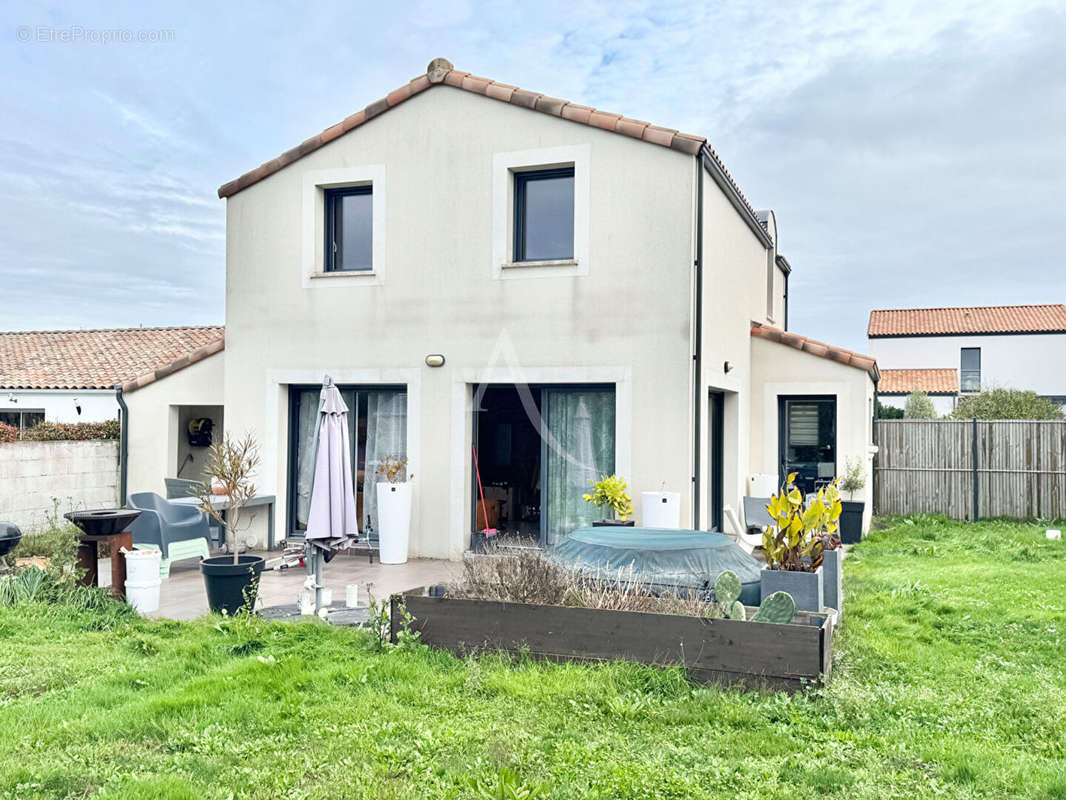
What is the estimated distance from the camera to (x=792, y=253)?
68.0ft

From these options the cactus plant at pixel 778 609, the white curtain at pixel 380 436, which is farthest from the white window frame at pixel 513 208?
the cactus plant at pixel 778 609

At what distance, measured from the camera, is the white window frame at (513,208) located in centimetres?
1072

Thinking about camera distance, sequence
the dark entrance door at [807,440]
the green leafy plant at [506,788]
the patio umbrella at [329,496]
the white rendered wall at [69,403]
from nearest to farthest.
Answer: the green leafy plant at [506,788], the patio umbrella at [329,496], the dark entrance door at [807,440], the white rendered wall at [69,403]

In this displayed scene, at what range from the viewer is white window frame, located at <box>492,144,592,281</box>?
35.2ft

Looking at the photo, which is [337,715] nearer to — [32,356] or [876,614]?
[876,614]

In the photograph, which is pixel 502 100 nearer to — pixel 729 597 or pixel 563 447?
Result: pixel 563 447

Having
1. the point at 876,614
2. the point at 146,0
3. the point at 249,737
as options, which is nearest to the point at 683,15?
the point at 146,0

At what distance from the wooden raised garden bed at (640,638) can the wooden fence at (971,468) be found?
11.9m

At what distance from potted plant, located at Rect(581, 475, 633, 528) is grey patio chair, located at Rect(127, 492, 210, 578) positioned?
4812 mm

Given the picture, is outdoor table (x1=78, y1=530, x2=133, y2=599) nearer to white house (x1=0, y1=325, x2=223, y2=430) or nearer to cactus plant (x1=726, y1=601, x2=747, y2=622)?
cactus plant (x1=726, y1=601, x2=747, y2=622)

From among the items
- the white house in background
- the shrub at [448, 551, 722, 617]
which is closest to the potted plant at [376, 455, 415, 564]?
the shrub at [448, 551, 722, 617]

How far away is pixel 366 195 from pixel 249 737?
889 cm

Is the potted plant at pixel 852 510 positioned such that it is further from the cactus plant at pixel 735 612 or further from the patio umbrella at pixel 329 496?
the patio umbrella at pixel 329 496

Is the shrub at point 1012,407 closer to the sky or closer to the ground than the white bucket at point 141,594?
closer to the sky
